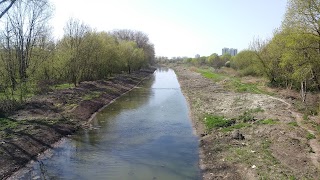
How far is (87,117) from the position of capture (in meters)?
28.5

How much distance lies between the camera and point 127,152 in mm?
18828

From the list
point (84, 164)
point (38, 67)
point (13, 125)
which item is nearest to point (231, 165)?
point (84, 164)

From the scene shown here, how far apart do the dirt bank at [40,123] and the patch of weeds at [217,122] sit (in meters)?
11.3

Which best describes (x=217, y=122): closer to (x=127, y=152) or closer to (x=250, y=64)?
(x=127, y=152)

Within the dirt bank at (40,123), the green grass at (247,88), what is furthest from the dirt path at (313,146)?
the green grass at (247,88)

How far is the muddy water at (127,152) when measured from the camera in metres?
15.4

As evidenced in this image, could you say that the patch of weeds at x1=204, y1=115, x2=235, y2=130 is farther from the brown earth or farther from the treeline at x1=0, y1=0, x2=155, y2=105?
the treeline at x1=0, y1=0, x2=155, y2=105

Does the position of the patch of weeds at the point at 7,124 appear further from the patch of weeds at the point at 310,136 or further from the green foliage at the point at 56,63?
the patch of weeds at the point at 310,136

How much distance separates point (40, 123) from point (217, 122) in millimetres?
15286

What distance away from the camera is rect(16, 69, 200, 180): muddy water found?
15434mm

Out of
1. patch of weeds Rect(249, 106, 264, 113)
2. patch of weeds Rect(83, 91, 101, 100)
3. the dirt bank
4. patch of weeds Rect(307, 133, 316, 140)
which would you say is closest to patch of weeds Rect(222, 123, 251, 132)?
patch of weeds Rect(249, 106, 264, 113)

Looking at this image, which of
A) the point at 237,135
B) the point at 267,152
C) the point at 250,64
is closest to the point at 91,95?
the point at 237,135

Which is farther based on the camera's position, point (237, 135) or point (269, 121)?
point (269, 121)

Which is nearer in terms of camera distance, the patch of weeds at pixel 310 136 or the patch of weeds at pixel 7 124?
the patch of weeds at pixel 310 136
